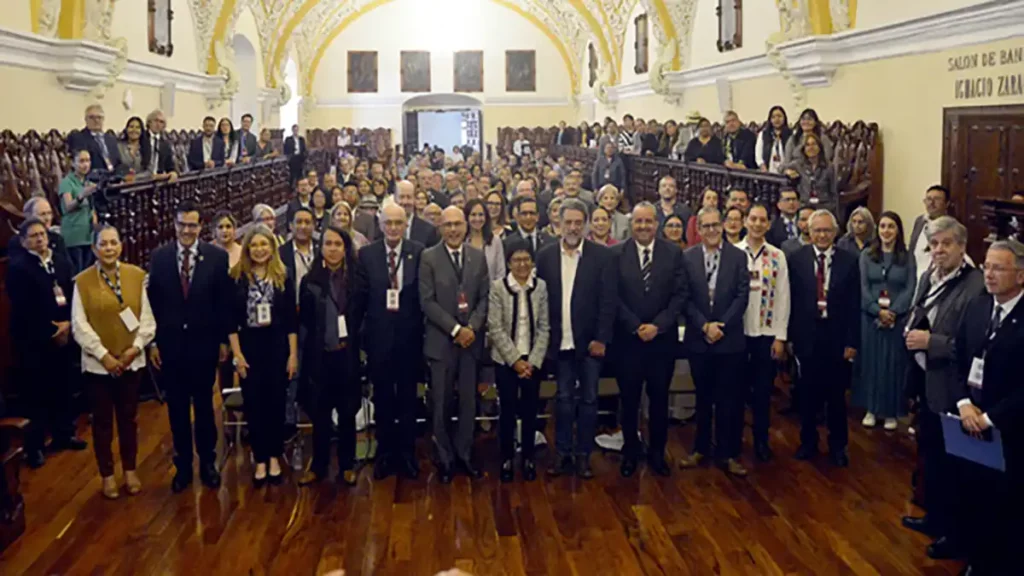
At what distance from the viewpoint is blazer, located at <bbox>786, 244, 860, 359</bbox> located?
6.32m

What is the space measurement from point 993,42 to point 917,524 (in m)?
5.08

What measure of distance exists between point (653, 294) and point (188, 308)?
280cm

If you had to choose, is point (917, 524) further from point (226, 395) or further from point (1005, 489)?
point (226, 395)

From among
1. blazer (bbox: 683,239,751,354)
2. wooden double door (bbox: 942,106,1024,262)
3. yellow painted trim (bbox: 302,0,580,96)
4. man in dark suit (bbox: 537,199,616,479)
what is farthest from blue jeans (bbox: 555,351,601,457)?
yellow painted trim (bbox: 302,0,580,96)

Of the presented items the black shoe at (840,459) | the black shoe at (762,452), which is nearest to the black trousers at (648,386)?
the black shoe at (762,452)

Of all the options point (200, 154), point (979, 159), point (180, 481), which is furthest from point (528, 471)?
point (200, 154)

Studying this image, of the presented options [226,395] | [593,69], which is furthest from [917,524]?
[593,69]

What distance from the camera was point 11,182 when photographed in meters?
9.19

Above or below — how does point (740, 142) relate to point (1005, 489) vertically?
above

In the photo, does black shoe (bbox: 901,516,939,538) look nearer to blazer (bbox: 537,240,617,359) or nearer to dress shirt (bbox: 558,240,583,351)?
blazer (bbox: 537,240,617,359)

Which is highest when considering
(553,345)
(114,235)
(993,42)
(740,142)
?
(993,42)

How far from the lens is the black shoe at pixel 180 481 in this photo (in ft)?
19.6

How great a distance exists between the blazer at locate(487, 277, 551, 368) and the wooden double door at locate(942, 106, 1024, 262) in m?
3.99

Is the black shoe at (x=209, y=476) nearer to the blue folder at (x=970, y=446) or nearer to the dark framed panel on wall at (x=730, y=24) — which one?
the blue folder at (x=970, y=446)
